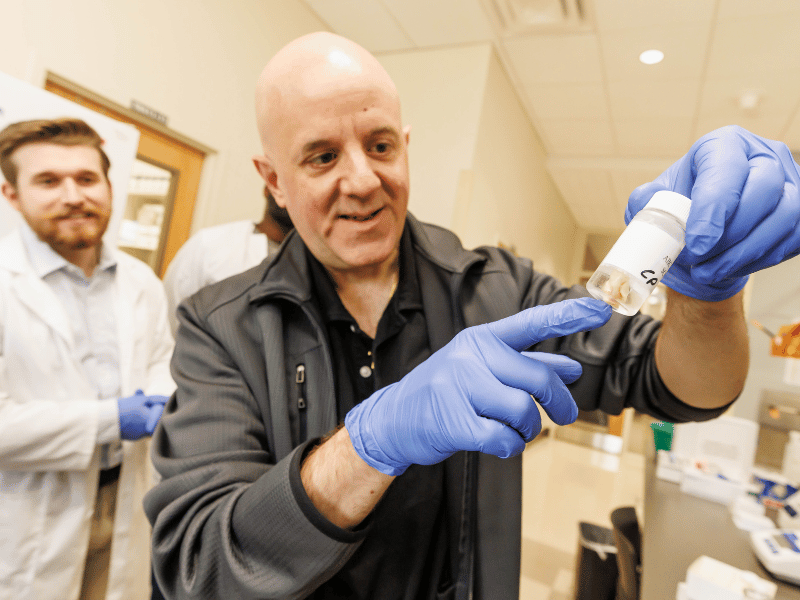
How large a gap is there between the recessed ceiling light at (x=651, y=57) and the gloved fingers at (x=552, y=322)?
3194 millimetres

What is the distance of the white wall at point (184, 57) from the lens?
1658 millimetres

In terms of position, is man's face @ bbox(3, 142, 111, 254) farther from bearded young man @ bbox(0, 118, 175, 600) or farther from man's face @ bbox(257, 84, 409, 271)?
man's face @ bbox(257, 84, 409, 271)

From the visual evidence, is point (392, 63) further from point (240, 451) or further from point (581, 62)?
point (240, 451)

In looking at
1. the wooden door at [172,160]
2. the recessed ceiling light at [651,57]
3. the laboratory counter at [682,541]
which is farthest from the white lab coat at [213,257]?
the recessed ceiling light at [651,57]

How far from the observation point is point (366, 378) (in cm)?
93

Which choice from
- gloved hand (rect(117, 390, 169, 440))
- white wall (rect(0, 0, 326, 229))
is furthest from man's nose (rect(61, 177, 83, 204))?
gloved hand (rect(117, 390, 169, 440))

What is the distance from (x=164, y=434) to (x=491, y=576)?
0.65 m

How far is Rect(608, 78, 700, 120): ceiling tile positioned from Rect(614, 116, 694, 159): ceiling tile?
0.12m

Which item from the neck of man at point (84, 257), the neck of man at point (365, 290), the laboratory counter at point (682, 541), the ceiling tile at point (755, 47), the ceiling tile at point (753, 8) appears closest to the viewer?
the neck of man at point (365, 290)

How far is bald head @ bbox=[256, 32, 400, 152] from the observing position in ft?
2.77

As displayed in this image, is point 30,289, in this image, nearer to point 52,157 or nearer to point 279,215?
point 52,157

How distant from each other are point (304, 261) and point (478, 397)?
527mm

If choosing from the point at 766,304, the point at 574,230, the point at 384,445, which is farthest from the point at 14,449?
the point at 574,230

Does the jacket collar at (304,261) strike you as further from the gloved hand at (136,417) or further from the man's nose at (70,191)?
the man's nose at (70,191)
